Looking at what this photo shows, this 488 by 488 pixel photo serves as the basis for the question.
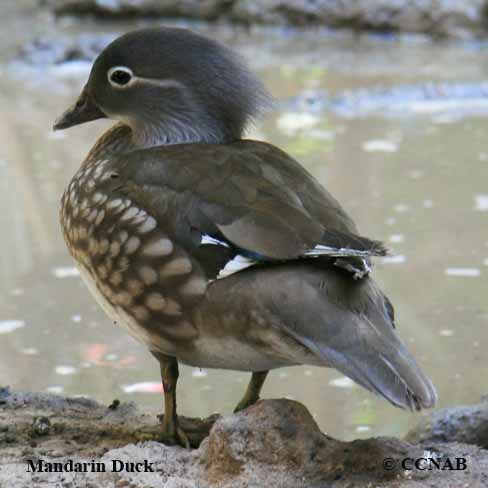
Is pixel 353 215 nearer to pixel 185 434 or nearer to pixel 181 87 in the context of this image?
pixel 181 87

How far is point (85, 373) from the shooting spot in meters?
4.12

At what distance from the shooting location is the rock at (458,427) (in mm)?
3137

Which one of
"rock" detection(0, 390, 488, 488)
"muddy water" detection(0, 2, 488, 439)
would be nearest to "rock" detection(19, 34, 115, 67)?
"muddy water" detection(0, 2, 488, 439)

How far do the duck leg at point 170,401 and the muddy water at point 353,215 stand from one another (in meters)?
0.84

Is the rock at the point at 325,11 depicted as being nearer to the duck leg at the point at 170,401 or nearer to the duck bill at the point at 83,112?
the duck bill at the point at 83,112

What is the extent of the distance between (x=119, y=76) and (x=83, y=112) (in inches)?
8.3

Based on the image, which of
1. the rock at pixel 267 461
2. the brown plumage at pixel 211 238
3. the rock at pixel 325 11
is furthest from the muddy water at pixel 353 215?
the rock at pixel 325 11

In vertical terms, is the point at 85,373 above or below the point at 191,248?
below

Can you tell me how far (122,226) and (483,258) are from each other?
2680 mm

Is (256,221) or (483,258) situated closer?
(256,221)

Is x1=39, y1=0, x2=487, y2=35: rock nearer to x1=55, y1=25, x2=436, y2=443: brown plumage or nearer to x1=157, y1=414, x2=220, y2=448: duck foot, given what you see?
x1=55, y1=25, x2=436, y2=443: brown plumage

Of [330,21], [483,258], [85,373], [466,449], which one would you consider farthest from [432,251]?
[330,21]

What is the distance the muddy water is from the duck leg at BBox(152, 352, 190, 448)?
0.84 metres

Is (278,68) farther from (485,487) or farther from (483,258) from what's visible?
(485,487)
